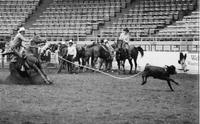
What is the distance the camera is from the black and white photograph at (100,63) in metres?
9.89

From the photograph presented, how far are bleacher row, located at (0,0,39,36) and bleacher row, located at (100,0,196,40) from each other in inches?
370

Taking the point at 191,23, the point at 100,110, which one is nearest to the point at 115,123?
the point at 100,110

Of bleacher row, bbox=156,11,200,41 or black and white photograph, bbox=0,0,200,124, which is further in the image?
bleacher row, bbox=156,11,200,41

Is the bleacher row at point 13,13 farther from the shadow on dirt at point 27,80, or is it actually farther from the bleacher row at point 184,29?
the shadow on dirt at point 27,80

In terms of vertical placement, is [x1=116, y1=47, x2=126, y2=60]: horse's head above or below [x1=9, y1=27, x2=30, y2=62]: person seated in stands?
below

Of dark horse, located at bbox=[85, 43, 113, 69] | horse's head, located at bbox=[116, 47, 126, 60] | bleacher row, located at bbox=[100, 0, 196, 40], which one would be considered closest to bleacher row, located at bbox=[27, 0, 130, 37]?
bleacher row, located at bbox=[100, 0, 196, 40]

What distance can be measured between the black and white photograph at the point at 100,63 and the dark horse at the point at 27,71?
0.03 meters

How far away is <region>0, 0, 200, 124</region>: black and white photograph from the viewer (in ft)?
32.4

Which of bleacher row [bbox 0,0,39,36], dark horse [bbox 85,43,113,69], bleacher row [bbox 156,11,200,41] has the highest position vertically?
bleacher row [bbox 0,0,39,36]

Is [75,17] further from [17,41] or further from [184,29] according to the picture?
[17,41]

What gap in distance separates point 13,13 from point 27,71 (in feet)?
93.3

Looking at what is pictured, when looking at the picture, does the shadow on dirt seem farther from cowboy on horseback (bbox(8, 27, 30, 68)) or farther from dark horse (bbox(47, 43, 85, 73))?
dark horse (bbox(47, 43, 85, 73))

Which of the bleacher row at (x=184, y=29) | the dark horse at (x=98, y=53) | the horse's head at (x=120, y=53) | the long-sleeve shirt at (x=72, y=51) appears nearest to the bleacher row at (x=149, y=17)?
the bleacher row at (x=184, y=29)

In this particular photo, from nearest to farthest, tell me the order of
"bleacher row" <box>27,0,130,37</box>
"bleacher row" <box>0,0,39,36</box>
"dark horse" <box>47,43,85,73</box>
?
1. "dark horse" <box>47,43,85,73</box>
2. "bleacher row" <box>27,0,130,37</box>
3. "bleacher row" <box>0,0,39,36</box>
